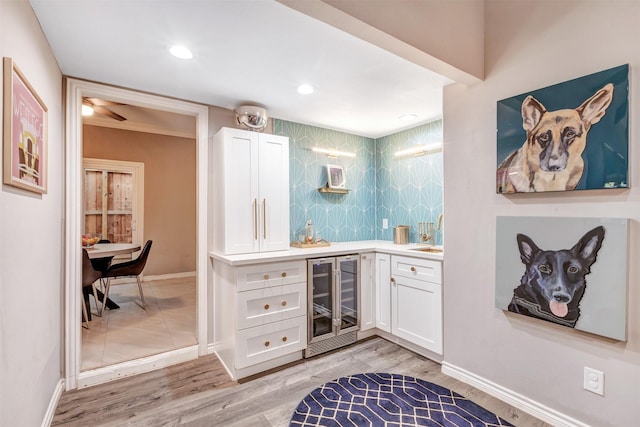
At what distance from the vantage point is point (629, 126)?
1.48 metres

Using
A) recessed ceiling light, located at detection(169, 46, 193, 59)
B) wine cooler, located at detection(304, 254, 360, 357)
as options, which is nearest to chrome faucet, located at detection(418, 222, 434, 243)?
wine cooler, located at detection(304, 254, 360, 357)

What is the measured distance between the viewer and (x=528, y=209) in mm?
1883

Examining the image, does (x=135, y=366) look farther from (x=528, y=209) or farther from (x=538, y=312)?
(x=528, y=209)

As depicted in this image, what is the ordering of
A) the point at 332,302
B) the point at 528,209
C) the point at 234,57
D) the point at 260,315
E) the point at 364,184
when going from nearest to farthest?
the point at 528,209
the point at 234,57
the point at 260,315
the point at 332,302
the point at 364,184

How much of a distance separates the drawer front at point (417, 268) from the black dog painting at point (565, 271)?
0.52 metres

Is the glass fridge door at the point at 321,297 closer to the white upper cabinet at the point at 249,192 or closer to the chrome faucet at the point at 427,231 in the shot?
the white upper cabinet at the point at 249,192

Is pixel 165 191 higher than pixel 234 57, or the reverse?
pixel 234 57

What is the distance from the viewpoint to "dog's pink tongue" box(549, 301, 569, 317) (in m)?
1.68

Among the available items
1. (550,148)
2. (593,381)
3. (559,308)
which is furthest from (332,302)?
(550,148)

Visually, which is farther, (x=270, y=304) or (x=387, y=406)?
(x=270, y=304)

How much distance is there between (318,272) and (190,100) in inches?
75.4

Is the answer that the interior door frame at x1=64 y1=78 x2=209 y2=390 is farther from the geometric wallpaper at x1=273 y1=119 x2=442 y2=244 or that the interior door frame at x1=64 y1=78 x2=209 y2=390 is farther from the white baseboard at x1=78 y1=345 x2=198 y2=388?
the geometric wallpaper at x1=273 y1=119 x2=442 y2=244

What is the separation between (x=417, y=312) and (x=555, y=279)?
115 centimetres

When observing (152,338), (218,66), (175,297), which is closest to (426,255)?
(218,66)
